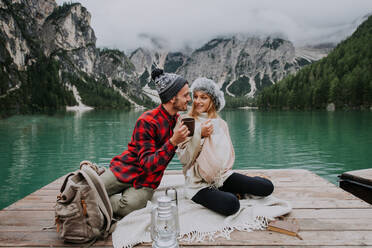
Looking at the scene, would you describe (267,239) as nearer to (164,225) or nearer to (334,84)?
(164,225)

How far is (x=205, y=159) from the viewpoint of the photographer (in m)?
3.82

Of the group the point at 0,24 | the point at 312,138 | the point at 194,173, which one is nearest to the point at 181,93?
the point at 194,173

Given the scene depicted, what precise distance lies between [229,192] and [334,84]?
327ft

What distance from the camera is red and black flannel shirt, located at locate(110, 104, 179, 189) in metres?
3.52

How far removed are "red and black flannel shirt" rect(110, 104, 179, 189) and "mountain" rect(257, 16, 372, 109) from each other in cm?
9167

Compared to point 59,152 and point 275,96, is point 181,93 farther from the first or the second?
point 275,96

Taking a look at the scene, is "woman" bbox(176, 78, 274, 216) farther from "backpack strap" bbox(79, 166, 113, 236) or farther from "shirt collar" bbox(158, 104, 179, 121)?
"backpack strap" bbox(79, 166, 113, 236)

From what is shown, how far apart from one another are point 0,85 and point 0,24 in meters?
37.3

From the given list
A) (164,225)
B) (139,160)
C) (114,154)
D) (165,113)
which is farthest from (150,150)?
(114,154)

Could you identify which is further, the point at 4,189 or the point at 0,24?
the point at 0,24


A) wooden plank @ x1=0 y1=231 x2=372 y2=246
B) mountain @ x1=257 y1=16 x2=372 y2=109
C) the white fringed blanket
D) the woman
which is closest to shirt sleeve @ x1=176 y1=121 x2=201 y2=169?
the woman

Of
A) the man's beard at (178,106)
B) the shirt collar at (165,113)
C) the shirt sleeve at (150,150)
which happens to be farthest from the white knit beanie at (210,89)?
the shirt sleeve at (150,150)

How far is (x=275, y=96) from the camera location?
112m

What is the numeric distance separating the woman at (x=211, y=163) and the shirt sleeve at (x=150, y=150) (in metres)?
0.40
